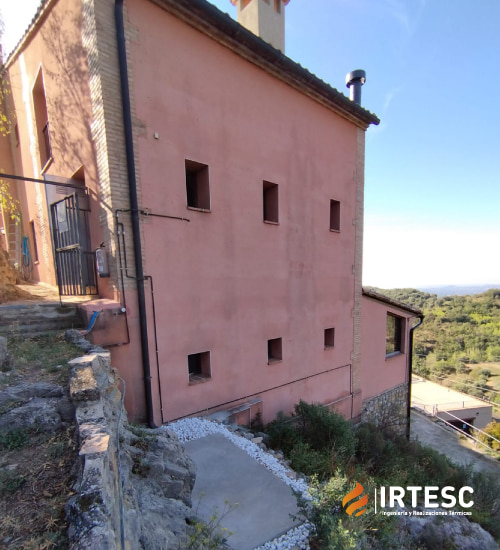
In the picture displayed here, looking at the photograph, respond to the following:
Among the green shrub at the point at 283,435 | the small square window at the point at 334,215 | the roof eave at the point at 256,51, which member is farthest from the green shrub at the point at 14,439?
the small square window at the point at 334,215

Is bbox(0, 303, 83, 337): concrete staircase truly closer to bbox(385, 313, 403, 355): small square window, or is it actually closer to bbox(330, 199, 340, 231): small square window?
bbox(330, 199, 340, 231): small square window

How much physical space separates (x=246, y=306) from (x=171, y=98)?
4255 mm

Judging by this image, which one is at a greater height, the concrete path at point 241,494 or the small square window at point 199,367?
the small square window at point 199,367

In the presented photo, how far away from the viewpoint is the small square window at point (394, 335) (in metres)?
10.1

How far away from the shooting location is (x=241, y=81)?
5.70 m

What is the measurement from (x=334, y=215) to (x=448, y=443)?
469 inches

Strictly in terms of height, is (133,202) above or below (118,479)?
above

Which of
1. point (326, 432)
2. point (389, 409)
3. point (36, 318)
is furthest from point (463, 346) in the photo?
point (36, 318)

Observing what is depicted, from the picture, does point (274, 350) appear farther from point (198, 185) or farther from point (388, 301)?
point (388, 301)

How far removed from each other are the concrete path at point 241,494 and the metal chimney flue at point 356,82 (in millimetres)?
10084

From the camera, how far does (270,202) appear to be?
6703mm

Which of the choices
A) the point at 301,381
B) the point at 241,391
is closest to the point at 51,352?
the point at 241,391

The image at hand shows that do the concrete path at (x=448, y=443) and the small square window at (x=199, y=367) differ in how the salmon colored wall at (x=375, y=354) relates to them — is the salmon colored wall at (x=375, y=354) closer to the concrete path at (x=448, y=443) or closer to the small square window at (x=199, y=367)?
the concrete path at (x=448, y=443)

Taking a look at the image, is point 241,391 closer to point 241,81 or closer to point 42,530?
point 42,530
